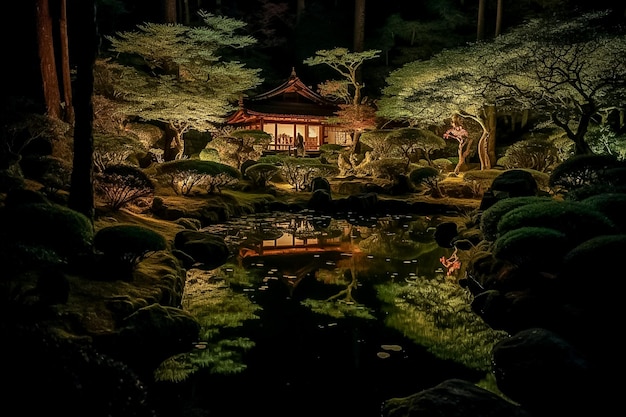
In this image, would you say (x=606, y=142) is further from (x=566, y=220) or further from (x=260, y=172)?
(x=260, y=172)

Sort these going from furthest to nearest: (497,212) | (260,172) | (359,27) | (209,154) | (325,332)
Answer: (359,27)
(209,154)
(260,172)
(497,212)
(325,332)

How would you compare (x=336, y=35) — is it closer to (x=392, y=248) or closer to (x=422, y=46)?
(x=422, y=46)

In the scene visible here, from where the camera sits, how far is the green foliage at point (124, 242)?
7.38 metres

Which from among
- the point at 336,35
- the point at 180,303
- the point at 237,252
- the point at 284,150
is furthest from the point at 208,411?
the point at 336,35

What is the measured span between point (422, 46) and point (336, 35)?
990 centimetres

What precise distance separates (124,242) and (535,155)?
22.3 metres

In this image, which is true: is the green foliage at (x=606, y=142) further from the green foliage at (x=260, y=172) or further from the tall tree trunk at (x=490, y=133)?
the green foliage at (x=260, y=172)

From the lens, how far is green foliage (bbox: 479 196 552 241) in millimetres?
10133

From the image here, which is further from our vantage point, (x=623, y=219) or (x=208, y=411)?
(x=623, y=219)

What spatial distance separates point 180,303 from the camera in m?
8.02

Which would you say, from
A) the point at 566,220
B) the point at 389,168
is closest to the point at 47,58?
the point at 566,220

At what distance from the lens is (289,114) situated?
33.4 m

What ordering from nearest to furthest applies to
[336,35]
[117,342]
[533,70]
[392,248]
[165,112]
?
[117,342]
[392,248]
[533,70]
[165,112]
[336,35]

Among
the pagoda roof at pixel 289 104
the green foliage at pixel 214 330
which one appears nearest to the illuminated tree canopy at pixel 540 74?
the pagoda roof at pixel 289 104
